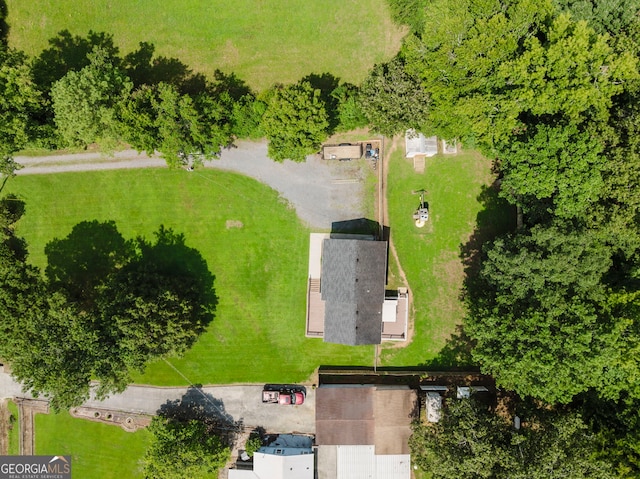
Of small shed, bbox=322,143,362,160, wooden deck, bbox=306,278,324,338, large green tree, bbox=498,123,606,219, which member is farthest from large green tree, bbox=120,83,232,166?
large green tree, bbox=498,123,606,219

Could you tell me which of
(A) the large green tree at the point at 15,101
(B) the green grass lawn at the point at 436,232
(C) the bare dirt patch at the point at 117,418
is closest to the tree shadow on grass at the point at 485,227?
(B) the green grass lawn at the point at 436,232

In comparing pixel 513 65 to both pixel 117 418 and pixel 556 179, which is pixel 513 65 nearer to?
pixel 556 179

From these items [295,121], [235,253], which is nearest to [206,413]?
[235,253]

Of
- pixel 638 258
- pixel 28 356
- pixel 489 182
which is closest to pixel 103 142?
pixel 28 356

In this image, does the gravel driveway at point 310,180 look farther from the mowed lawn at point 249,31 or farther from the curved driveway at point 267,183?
the mowed lawn at point 249,31

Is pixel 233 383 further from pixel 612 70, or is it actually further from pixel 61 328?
pixel 612 70

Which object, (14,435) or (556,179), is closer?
(556,179)
